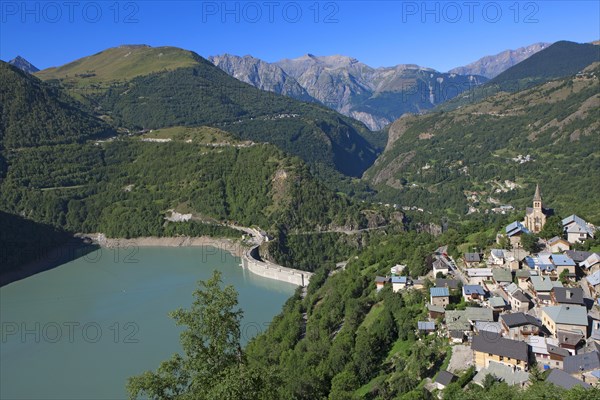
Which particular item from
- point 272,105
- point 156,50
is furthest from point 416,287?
point 156,50

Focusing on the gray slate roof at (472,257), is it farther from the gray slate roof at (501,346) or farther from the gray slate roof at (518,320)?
the gray slate roof at (501,346)

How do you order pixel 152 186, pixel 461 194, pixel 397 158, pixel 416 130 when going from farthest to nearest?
pixel 416 130 < pixel 397 158 < pixel 461 194 < pixel 152 186

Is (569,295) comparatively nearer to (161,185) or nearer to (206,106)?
(161,185)

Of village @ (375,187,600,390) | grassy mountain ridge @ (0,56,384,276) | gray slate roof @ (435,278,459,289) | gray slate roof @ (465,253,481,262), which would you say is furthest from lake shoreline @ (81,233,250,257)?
gray slate roof @ (435,278,459,289)

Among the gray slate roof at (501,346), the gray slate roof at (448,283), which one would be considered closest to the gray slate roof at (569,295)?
the gray slate roof at (501,346)

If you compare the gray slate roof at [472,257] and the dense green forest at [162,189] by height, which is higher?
the dense green forest at [162,189]

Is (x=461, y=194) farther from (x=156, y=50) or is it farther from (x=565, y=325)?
(x=156, y=50)

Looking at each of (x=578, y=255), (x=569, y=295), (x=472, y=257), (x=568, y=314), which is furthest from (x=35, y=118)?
(x=568, y=314)
